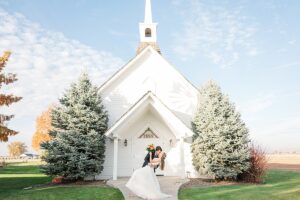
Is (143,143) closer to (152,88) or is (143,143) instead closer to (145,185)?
(152,88)

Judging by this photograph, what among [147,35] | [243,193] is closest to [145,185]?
[243,193]

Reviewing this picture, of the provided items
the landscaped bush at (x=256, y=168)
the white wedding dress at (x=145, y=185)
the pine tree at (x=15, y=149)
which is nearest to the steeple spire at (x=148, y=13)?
the landscaped bush at (x=256, y=168)

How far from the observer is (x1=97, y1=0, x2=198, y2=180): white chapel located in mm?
18859

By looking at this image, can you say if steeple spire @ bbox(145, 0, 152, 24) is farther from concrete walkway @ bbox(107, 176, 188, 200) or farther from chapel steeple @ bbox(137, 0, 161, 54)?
concrete walkway @ bbox(107, 176, 188, 200)

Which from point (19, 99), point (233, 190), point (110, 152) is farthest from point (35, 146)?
point (233, 190)

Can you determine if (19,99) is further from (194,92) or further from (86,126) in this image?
(194,92)

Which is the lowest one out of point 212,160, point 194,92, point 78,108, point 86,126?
point 212,160

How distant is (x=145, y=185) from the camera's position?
1153 centimetres

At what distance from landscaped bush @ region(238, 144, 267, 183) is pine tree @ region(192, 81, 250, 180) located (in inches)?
15.6

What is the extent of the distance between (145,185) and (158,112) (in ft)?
22.3

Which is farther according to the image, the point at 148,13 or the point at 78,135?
the point at 148,13

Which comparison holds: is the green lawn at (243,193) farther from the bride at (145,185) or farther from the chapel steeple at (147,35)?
the chapel steeple at (147,35)

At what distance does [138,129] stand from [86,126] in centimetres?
368

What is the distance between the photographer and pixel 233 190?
1340cm
